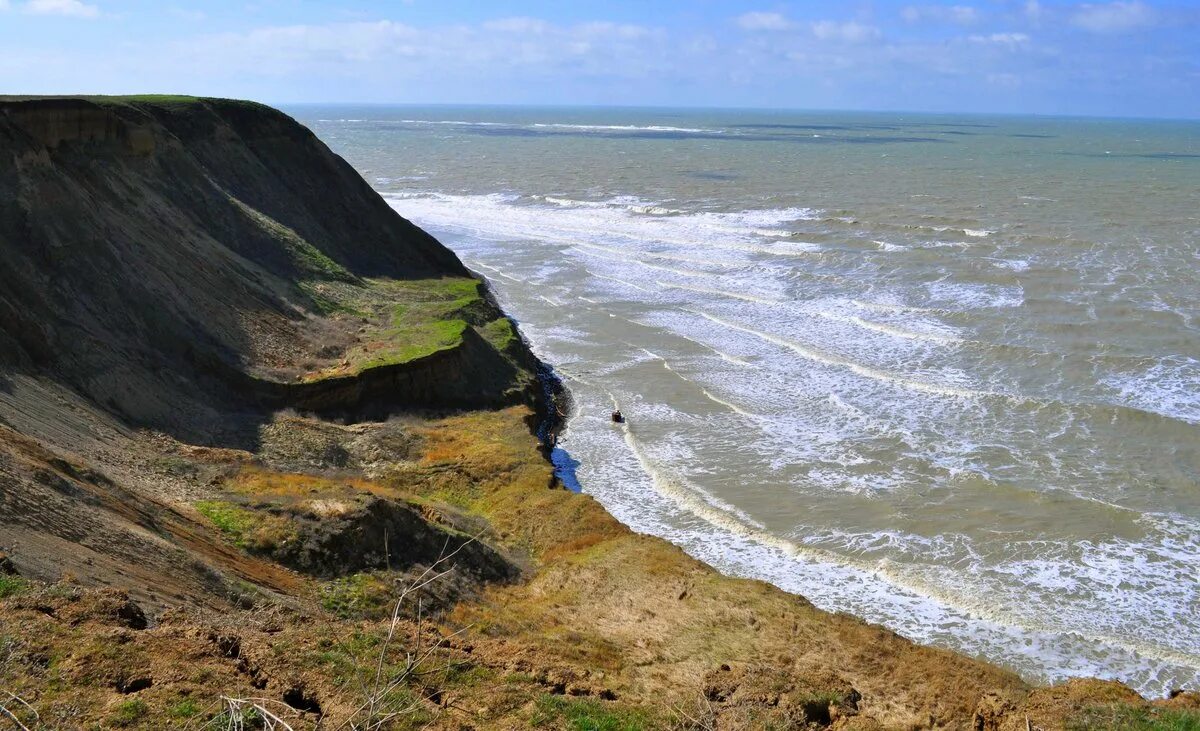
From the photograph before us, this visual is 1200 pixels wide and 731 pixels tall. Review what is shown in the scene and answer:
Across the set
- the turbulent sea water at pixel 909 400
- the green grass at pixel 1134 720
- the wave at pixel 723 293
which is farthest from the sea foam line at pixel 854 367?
the green grass at pixel 1134 720

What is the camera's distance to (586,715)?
9.79 m

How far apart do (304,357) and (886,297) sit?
25383 millimetres

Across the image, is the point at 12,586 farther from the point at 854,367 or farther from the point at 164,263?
the point at 854,367

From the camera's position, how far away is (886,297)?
39.8 metres

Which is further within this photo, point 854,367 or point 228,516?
point 854,367

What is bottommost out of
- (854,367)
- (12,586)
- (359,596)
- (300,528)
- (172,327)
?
(359,596)

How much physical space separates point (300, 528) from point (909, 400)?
1871 centimetres

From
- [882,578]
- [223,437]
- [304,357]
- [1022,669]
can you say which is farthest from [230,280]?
→ [1022,669]

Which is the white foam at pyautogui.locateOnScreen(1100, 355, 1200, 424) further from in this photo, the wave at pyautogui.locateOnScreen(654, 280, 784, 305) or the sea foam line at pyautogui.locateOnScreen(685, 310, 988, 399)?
the wave at pyautogui.locateOnScreen(654, 280, 784, 305)

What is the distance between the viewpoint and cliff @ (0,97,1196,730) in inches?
363

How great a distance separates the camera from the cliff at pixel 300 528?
923 centimetres

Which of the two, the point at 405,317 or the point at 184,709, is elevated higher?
the point at 405,317

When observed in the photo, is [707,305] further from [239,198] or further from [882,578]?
[882,578]

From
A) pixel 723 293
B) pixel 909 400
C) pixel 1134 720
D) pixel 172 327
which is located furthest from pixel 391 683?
pixel 723 293
